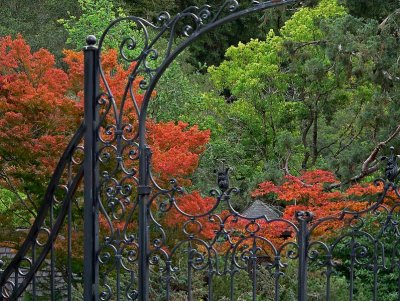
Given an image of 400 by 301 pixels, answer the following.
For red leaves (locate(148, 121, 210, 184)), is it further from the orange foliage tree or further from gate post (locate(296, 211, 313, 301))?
gate post (locate(296, 211, 313, 301))

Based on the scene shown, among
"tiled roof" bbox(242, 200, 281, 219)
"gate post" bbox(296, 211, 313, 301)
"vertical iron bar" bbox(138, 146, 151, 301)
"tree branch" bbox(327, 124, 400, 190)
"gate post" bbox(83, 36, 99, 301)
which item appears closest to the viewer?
"gate post" bbox(296, 211, 313, 301)

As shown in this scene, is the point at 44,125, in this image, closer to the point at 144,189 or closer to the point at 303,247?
the point at 144,189

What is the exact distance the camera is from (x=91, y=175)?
5.24 m

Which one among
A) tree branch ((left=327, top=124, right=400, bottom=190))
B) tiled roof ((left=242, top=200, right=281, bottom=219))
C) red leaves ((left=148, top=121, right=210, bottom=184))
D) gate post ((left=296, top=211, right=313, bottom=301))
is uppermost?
gate post ((left=296, top=211, right=313, bottom=301))

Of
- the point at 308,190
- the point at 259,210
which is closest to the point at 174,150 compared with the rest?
the point at 308,190

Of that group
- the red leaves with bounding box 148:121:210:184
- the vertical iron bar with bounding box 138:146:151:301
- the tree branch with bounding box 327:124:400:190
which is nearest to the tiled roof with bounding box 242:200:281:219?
the tree branch with bounding box 327:124:400:190

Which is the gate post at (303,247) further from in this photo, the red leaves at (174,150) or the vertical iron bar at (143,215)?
the red leaves at (174,150)

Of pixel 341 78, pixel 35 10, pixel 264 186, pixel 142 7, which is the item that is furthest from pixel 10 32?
pixel 264 186

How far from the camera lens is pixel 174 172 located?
1005 cm

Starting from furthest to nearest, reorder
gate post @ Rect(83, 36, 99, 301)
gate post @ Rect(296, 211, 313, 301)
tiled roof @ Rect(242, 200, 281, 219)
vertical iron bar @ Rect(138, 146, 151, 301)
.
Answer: tiled roof @ Rect(242, 200, 281, 219)
gate post @ Rect(83, 36, 99, 301)
vertical iron bar @ Rect(138, 146, 151, 301)
gate post @ Rect(296, 211, 313, 301)

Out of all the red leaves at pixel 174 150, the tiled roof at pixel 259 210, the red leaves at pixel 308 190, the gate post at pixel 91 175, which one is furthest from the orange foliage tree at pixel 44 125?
the gate post at pixel 91 175

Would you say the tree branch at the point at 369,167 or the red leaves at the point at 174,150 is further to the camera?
the tree branch at the point at 369,167

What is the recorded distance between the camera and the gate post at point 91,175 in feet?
17.0

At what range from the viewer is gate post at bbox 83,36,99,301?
5.19 meters
